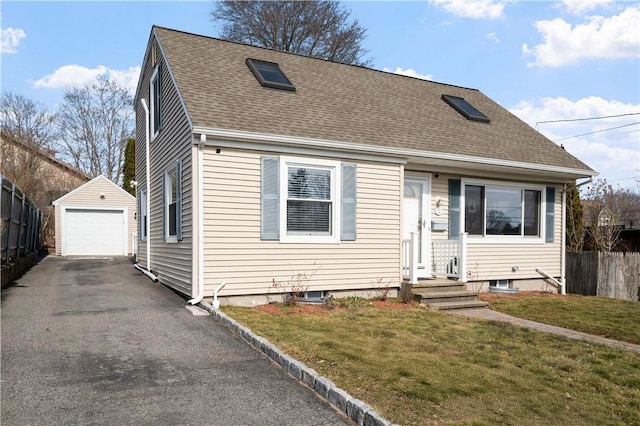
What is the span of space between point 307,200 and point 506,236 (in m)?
5.56

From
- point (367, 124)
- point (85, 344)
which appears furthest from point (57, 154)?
point (85, 344)

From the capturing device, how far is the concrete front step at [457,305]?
8961 mm

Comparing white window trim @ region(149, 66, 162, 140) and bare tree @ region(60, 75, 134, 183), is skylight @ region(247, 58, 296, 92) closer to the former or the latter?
white window trim @ region(149, 66, 162, 140)

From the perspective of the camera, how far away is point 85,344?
536 centimetres

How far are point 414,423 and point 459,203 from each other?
832 cm

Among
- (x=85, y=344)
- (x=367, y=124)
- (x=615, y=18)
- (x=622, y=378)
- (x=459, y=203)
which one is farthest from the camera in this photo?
(x=615, y=18)

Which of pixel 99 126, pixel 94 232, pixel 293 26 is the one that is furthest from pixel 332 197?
pixel 99 126

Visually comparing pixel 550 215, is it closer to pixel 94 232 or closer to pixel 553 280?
pixel 553 280

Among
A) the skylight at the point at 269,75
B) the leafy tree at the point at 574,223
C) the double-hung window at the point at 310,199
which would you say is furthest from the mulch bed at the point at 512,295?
the skylight at the point at 269,75

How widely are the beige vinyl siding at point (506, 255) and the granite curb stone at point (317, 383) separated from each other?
6.32 m

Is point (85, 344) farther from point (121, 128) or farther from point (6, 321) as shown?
point (121, 128)

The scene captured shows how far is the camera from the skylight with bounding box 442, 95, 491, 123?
495 inches

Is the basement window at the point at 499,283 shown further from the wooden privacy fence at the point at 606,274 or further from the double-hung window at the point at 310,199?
the double-hung window at the point at 310,199

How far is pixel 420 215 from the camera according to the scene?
35.2 feet
